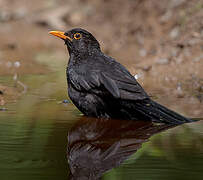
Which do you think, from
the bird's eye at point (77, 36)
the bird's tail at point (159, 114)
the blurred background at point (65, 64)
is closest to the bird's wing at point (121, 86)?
the bird's tail at point (159, 114)

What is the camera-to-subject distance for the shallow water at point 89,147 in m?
3.60

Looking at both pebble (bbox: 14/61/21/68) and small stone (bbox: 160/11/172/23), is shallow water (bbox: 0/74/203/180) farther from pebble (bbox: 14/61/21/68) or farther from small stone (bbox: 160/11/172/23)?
small stone (bbox: 160/11/172/23)

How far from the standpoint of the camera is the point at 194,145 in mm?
4398

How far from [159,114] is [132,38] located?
25.0 feet

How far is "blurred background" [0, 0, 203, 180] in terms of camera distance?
154 inches

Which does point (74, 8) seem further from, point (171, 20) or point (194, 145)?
point (194, 145)

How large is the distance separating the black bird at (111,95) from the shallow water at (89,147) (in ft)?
0.46

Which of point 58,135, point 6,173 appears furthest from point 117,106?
point 6,173

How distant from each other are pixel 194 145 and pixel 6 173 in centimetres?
182

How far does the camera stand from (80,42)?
6.49 m

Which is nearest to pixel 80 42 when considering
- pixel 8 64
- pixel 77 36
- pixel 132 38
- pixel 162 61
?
pixel 77 36

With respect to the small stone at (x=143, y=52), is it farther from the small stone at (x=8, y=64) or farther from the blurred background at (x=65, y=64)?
the small stone at (x=8, y=64)

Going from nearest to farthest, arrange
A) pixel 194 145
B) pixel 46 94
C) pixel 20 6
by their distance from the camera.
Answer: pixel 194 145 → pixel 46 94 → pixel 20 6

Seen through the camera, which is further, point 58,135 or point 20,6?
point 20,6
